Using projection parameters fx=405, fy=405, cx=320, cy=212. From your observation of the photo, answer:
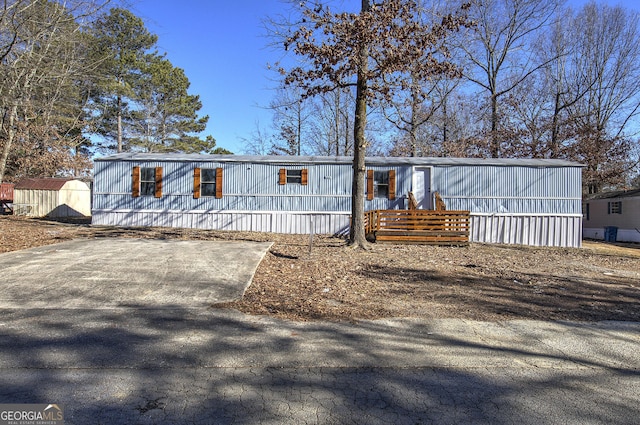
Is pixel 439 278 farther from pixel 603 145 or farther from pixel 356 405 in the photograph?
pixel 603 145

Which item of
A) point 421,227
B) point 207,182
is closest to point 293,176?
point 207,182

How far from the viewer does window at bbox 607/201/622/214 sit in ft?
80.7

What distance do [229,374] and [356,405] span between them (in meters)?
1.12

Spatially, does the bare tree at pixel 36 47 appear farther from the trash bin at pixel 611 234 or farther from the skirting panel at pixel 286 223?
the trash bin at pixel 611 234

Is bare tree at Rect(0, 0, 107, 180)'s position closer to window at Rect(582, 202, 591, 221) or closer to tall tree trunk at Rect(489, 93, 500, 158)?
tall tree trunk at Rect(489, 93, 500, 158)

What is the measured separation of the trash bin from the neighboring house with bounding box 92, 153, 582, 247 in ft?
31.5

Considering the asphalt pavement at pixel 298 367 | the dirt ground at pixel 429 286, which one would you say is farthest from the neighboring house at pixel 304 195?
the asphalt pavement at pixel 298 367

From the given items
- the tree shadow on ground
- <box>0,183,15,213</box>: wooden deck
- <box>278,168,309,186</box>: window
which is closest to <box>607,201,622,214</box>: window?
<box>278,168,309,186</box>: window

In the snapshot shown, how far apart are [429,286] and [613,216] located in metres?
24.4

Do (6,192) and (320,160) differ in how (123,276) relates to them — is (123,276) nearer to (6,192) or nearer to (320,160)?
(320,160)

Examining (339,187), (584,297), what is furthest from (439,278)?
(339,187)

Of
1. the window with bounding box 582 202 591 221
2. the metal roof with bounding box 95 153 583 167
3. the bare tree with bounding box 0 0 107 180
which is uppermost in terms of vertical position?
the bare tree with bounding box 0 0 107 180

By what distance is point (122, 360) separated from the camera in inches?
142

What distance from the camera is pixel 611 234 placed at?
24.5 meters
